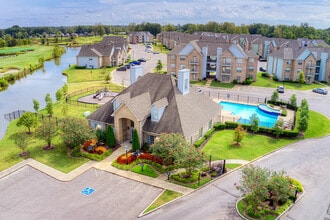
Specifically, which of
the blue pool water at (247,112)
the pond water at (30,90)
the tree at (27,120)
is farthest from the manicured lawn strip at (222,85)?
the tree at (27,120)

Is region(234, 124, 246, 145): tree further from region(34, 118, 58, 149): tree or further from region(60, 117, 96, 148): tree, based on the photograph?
region(34, 118, 58, 149): tree

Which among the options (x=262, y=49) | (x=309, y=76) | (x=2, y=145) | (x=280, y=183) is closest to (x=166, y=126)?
(x=280, y=183)

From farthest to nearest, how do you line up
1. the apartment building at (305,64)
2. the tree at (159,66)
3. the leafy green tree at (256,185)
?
1. the tree at (159,66)
2. the apartment building at (305,64)
3. the leafy green tree at (256,185)

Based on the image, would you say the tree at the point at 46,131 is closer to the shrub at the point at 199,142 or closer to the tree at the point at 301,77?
the shrub at the point at 199,142

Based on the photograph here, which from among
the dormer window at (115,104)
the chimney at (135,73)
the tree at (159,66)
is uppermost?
the chimney at (135,73)

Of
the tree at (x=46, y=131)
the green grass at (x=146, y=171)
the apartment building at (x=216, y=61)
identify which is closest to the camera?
the green grass at (x=146, y=171)

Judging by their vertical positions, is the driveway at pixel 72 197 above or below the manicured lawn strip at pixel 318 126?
below

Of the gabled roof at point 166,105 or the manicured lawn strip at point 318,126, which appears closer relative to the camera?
the gabled roof at point 166,105
